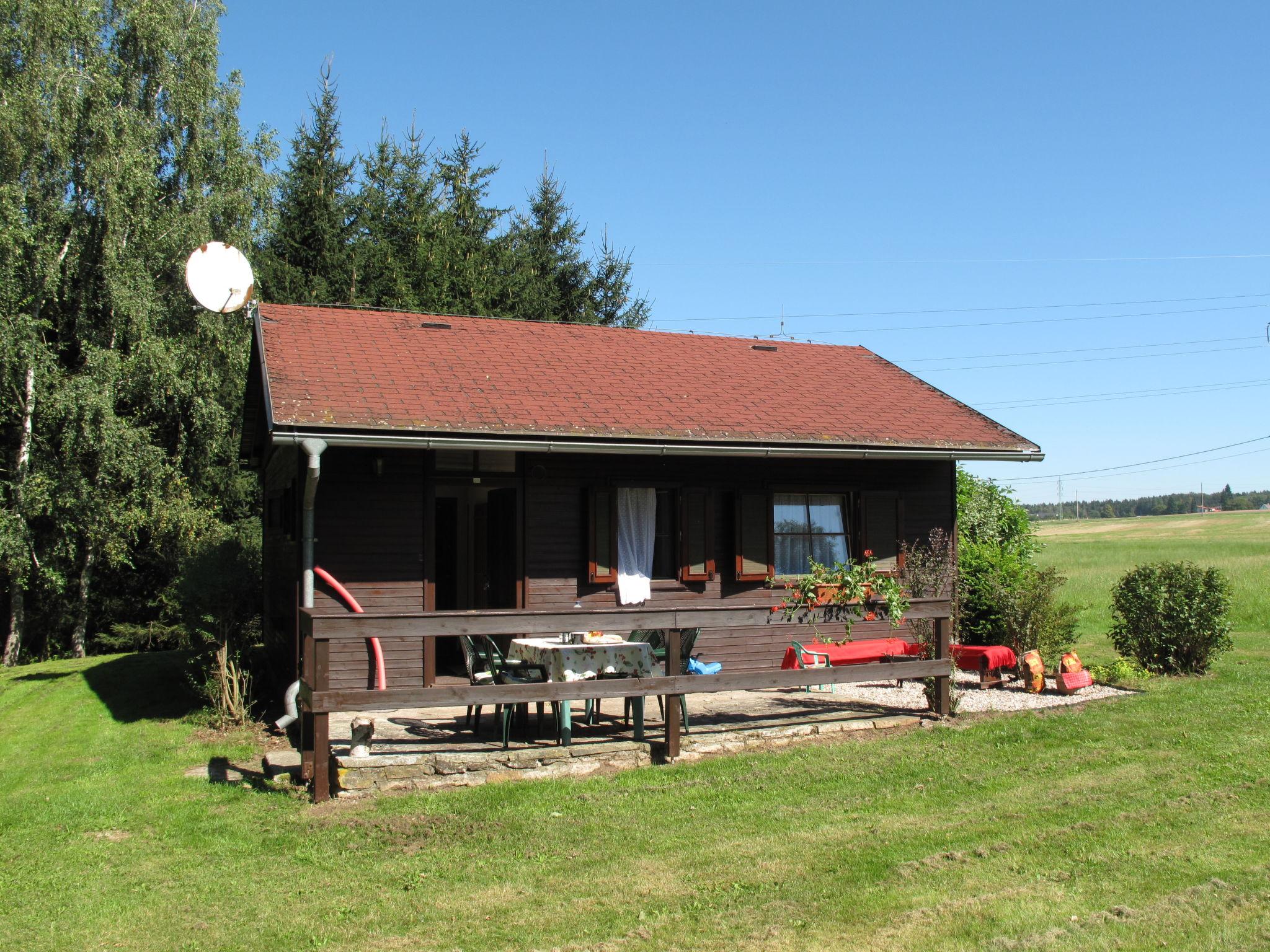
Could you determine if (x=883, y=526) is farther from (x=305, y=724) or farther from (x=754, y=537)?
(x=305, y=724)

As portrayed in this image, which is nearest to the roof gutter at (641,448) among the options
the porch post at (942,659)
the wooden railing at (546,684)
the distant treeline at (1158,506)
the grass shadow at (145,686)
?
the wooden railing at (546,684)

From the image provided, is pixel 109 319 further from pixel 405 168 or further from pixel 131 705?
pixel 405 168

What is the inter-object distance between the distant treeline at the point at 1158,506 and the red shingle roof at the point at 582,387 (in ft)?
351

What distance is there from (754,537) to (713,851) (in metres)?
5.74

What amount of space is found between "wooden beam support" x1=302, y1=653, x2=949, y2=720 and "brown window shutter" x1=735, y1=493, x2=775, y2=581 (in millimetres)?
2641

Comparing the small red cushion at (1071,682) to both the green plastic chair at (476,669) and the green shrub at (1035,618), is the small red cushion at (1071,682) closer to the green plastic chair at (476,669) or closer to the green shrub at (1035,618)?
the green shrub at (1035,618)

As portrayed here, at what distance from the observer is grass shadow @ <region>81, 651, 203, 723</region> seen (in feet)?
35.5

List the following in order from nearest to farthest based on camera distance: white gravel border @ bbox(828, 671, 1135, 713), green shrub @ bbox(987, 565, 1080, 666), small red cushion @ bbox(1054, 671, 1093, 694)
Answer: white gravel border @ bbox(828, 671, 1135, 713), small red cushion @ bbox(1054, 671, 1093, 694), green shrub @ bbox(987, 565, 1080, 666)

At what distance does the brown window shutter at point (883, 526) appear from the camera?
11750 mm

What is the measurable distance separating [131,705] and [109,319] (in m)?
9.14

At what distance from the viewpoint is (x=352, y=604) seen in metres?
9.23

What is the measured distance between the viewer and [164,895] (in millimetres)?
5078

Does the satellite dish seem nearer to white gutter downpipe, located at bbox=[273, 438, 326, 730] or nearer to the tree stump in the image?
white gutter downpipe, located at bbox=[273, 438, 326, 730]

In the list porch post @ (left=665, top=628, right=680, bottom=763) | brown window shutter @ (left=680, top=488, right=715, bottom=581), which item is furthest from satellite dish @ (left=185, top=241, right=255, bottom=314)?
porch post @ (left=665, top=628, right=680, bottom=763)
